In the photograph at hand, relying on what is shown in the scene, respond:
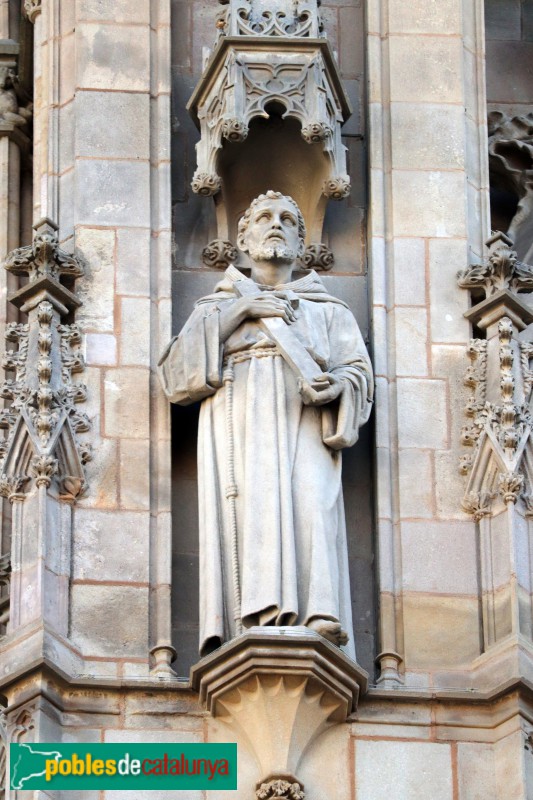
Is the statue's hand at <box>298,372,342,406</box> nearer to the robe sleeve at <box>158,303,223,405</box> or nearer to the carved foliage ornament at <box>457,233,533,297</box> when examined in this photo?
the robe sleeve at <box>158,303,223,405</box>

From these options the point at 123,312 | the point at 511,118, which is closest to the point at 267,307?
the point at 123,312

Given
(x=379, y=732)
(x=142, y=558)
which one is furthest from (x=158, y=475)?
(x=379, y=732)

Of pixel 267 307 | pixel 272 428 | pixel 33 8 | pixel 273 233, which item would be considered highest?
pixel 33 8

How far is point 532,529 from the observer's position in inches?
768

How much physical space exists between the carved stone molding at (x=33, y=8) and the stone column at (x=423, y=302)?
1.92 metres

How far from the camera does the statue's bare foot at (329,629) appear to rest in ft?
61.3

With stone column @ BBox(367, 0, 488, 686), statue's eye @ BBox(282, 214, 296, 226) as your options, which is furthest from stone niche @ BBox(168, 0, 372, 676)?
statue's eye @ BBox(282, 214, 296, 226)

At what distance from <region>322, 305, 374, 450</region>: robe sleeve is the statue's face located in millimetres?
427

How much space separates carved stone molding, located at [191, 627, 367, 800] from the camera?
1855cm

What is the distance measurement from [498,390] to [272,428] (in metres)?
1.27

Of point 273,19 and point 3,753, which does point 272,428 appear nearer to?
point 3,753

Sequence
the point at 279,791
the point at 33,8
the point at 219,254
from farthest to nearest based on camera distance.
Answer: the point at 33,8, the point at 219,254, the point at 279,791

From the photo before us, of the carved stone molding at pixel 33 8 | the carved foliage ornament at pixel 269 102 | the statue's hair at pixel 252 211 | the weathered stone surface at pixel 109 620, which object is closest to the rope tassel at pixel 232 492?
the weathered stone surface at pixel 109 620

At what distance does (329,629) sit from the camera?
1869 cm
